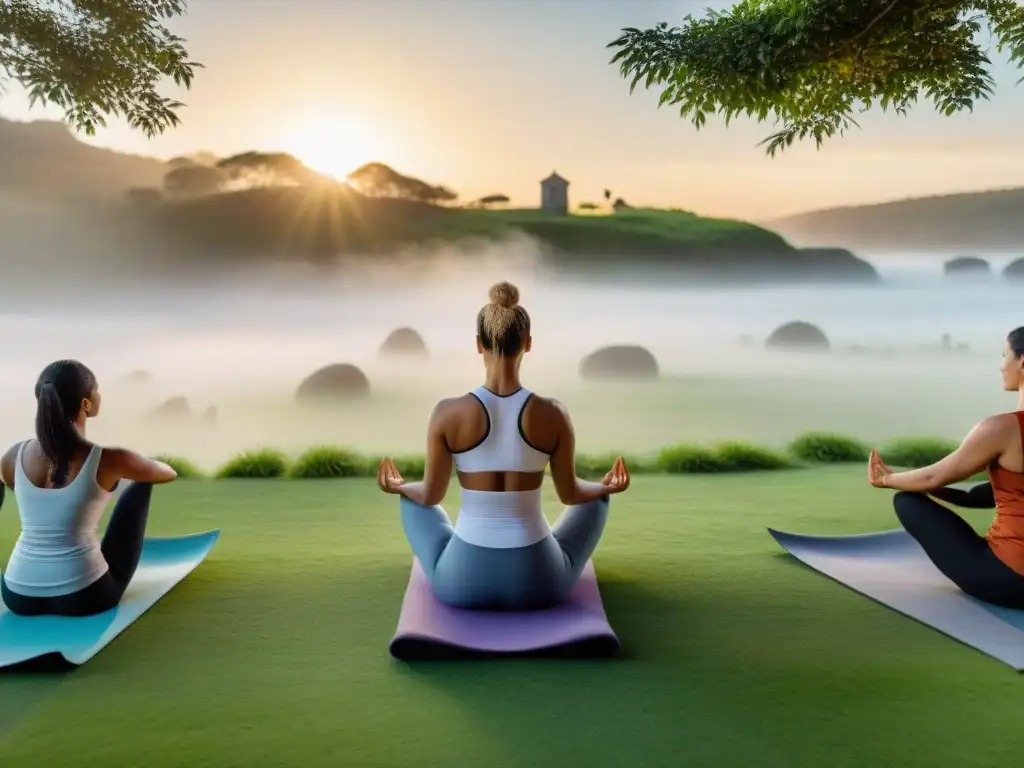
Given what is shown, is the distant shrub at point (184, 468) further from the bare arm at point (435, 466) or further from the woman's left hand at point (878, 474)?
the woman's left hand at point (878, 474)

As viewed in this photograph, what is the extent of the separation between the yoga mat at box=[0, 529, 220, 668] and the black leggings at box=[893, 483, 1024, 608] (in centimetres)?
280

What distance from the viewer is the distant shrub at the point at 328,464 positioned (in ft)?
20.1

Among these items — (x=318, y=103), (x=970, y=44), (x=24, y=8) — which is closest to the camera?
→ (x=970, y=44)

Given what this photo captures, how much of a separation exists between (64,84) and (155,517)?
2724mm

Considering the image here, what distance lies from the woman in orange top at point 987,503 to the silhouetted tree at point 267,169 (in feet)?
14.7

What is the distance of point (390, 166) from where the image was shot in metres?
6.66

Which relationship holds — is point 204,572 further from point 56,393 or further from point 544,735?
point 544,735

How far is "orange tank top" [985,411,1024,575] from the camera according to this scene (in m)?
3.29

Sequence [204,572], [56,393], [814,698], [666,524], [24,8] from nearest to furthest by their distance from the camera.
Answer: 1. [814,698]
2. [56,393]
3. [204,572]
4. [666,524]
5. [24,8]

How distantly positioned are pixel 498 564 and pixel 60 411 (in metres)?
1.53

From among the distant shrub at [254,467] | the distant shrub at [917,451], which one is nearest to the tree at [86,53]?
the distant shrub at [254,467]

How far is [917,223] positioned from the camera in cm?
709

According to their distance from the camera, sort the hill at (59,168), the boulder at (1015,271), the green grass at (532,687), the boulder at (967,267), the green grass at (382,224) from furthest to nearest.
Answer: the boulder at (967,267)
the boulder at (1015,271)
the green grass at (382,224)
the hill at (59,168)
the green grass at (532,687)

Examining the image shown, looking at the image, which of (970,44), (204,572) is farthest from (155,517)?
(970,44)
